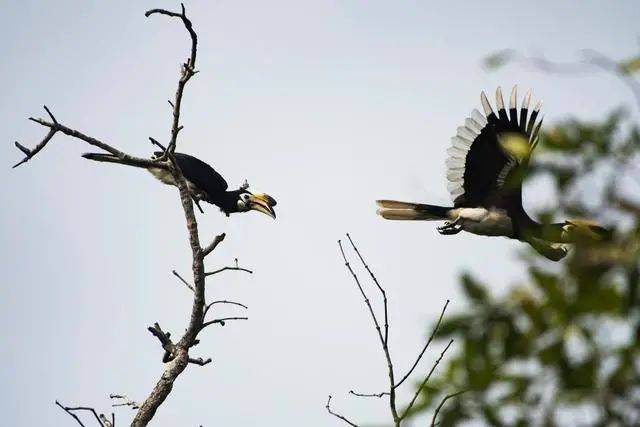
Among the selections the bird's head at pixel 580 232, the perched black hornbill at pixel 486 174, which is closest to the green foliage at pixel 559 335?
the bird's head at pixel 580 232

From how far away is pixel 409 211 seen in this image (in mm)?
6070

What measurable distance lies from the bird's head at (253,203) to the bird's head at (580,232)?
5.32 meters

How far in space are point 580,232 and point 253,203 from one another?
18.5ft

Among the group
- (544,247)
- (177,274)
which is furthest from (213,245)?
(544,247)

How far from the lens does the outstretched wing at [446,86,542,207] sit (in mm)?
5648

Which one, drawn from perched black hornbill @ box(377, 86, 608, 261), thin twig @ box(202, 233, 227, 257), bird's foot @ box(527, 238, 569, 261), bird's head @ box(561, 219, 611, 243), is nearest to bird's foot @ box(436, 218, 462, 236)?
perched black hornbill @ box(377, 86, 608, 261)

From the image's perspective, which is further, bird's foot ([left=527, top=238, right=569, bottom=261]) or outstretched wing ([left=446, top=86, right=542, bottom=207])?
outstretched wing ([left=446, top=86, right=542, bottom=207])

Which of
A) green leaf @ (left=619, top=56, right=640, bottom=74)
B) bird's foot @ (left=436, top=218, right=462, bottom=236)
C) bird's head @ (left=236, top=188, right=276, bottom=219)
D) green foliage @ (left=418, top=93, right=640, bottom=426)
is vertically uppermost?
bird's head @ (left=236, top=188, right=276, bottom=219)

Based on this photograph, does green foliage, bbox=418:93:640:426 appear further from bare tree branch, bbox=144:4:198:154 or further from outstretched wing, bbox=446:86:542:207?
outstretched wing, bbox=446:86:542:207

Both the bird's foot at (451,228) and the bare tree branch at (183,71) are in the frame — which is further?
the bird's foot at (451,228)

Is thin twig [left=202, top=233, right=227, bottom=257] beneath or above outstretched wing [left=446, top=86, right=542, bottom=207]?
beneath

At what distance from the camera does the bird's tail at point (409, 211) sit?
6.04 m

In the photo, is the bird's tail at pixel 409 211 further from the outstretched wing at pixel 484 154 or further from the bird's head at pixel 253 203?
the bird's head at pixel 253 203

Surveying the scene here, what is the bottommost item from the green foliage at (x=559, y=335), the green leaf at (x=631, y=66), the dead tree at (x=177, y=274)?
the green foliage at (x=559, y=335)
